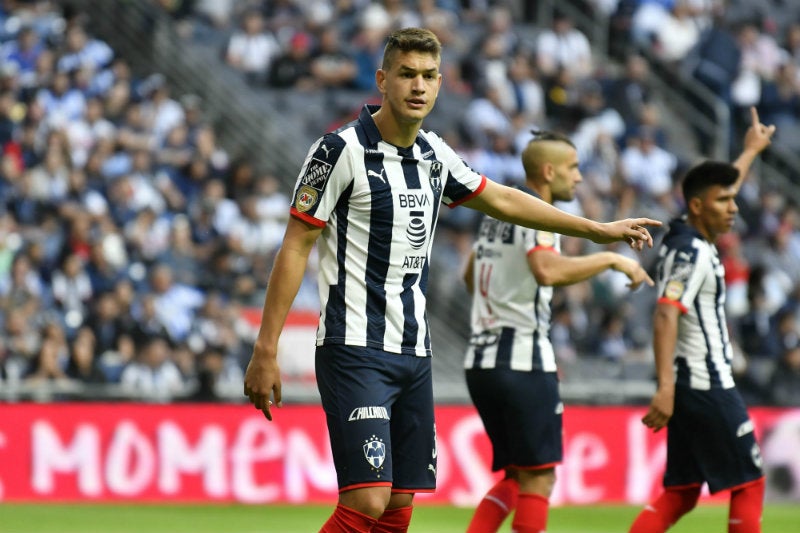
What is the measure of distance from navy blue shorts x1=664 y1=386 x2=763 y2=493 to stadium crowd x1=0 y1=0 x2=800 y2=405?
7.11 meters

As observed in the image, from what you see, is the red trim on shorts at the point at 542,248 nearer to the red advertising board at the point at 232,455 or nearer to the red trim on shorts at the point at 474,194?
the red trim on shorts at the point at 474,194

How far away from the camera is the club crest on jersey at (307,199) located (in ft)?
19.1

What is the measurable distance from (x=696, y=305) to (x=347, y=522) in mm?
2806

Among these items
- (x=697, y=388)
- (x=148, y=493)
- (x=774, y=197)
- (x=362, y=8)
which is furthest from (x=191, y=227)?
(x=697, y=388)

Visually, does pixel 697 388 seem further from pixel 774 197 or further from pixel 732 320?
pixel 774 197

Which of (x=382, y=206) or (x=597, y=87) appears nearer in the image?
(x=382, y=206)

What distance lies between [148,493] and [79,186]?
4108 mm

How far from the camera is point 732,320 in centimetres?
1736

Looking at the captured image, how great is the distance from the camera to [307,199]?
583 cm

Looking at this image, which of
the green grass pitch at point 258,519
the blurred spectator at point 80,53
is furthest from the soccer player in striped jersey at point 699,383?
the blurred spectator at point 80,53

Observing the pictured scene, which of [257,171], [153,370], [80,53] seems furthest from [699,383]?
[80,53]

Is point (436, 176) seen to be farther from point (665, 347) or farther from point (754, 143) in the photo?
point (754, 143)

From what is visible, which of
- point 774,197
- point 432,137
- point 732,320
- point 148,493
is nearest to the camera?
point 432,137

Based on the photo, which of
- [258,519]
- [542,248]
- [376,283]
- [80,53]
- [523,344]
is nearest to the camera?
[376,283]
